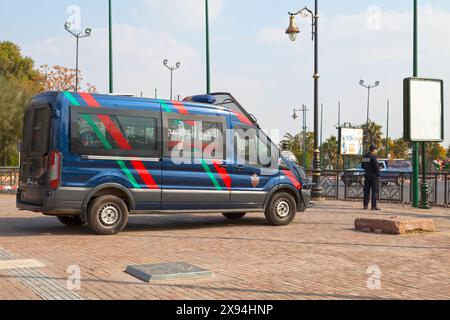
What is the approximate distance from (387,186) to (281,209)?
31.7 feet

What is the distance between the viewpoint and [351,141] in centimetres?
3291

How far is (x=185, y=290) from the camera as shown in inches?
240

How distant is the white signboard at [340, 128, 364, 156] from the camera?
32.3 metres

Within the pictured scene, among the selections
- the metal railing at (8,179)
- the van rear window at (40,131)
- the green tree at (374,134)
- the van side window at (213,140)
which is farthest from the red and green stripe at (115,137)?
the green tree at (374,134)

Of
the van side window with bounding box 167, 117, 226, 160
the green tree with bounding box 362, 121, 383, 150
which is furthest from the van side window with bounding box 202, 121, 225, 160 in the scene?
the green tree with bounding box 362, 121, 383, 150

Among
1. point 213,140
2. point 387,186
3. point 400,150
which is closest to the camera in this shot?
point 213,140

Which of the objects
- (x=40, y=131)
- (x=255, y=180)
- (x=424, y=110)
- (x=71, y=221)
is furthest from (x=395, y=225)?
(x=424, y=110)

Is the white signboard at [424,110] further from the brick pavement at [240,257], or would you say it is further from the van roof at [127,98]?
the van roof at [127,98]

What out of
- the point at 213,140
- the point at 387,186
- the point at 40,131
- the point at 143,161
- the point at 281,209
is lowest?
the point at 281,209

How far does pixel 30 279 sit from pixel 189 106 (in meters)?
5.57

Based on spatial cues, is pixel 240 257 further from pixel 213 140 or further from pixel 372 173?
pixel 372 173

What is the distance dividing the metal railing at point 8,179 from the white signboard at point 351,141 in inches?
675

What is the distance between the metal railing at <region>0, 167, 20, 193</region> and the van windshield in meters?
13.5
